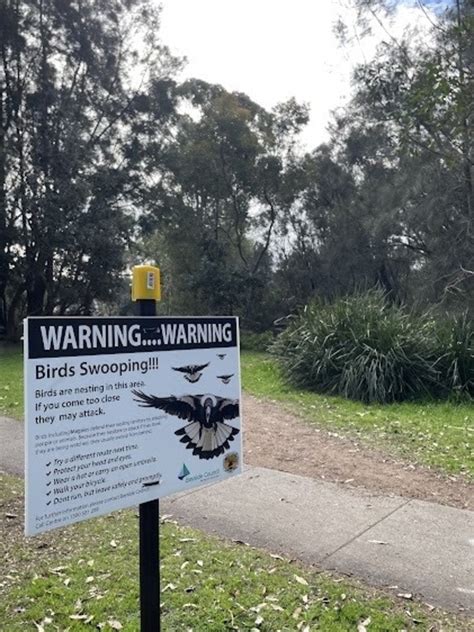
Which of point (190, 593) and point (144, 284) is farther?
point (190, 593)

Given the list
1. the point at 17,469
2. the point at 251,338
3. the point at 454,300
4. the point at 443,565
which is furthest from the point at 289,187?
the point at 443,565

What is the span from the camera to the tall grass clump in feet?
32.1

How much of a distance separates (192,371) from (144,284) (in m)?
0.42

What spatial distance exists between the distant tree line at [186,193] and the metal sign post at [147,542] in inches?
521

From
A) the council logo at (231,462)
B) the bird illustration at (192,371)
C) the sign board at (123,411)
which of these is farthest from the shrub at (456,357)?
the bird illustration at (192,371)

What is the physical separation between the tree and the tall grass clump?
10700 mm

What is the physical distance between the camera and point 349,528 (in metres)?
4.09

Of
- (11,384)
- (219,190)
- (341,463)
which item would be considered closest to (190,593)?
(341,463)

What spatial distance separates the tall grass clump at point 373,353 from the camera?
32.1 feet

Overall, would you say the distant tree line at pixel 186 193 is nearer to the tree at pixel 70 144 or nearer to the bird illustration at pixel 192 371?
the tree at pixel 70 144

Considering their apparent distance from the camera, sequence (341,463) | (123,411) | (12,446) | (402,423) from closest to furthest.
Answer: (123,411)
(341,463)
(12,446)
(402,423)

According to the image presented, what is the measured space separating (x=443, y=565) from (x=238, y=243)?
78.7ft

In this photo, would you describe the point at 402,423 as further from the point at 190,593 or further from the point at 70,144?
the point at 70,144

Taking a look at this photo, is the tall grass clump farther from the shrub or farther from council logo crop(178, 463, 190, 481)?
council logo crop(178, 463, 190, 481)
